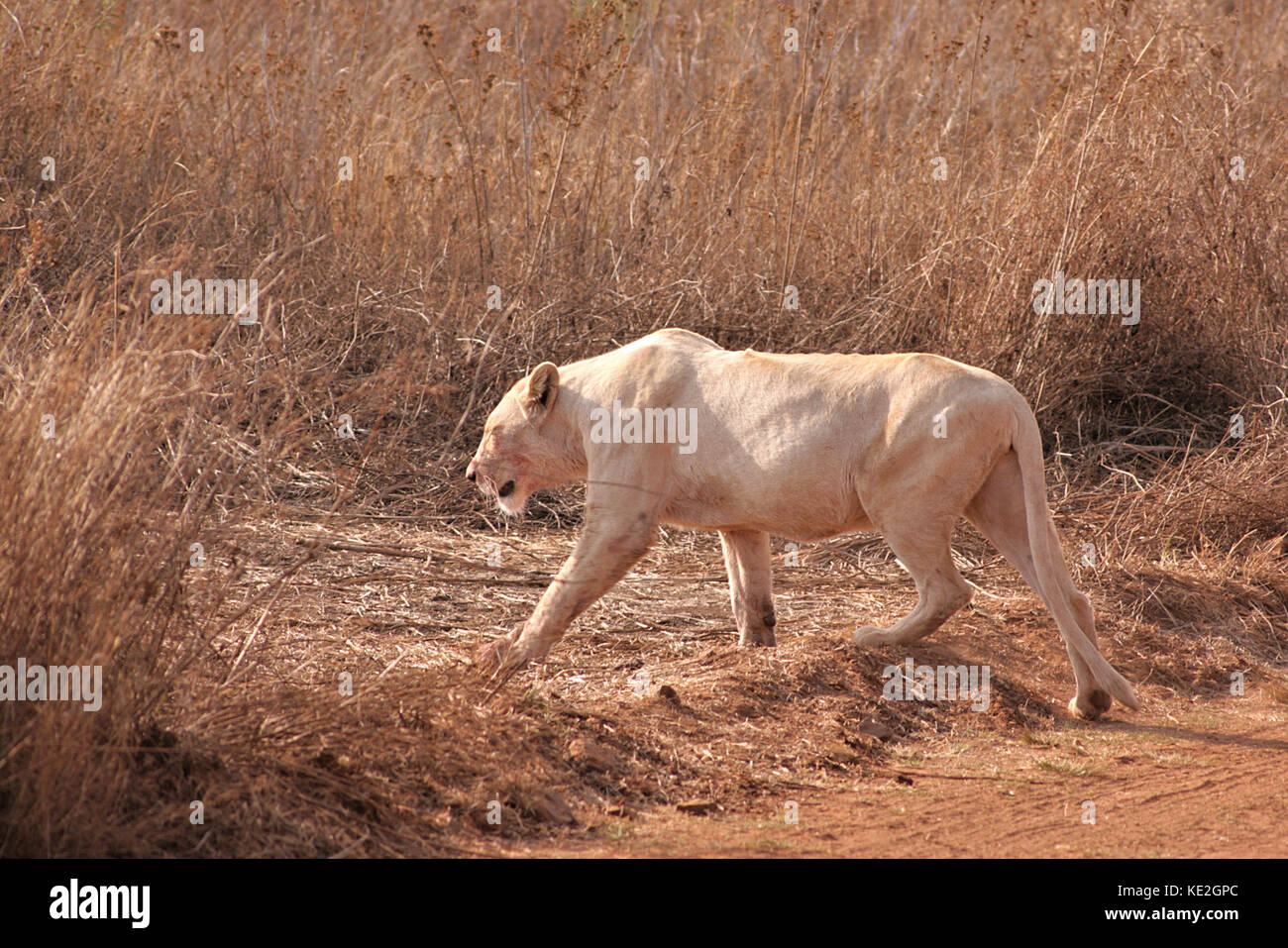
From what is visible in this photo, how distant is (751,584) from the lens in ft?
22.1

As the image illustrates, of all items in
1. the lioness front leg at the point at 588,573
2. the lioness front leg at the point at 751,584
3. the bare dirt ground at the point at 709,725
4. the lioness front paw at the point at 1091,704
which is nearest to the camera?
the bare dirt ground at the point at 709,725

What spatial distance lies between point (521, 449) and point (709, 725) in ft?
5.58

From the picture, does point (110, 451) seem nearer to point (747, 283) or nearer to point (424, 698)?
point (424, 698)

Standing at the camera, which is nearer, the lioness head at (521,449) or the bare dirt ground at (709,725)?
the bare dirt ground at (709,725)

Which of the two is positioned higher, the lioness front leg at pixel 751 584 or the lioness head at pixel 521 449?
the lioness head at pixel 521 449

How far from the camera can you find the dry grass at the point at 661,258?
23.3 feet

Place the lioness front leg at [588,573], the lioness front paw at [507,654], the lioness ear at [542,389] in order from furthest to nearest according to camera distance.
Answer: the lioness ear at [542,389] < the lioness front leg at [588,573] < the lioness front paw at [507,654]

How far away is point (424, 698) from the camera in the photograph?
5043mm

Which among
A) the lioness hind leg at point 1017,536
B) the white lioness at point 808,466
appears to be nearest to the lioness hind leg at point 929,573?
the white lioness at point 808,466

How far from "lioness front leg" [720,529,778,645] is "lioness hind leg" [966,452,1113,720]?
99 cm

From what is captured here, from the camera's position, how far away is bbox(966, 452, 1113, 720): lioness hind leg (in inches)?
242

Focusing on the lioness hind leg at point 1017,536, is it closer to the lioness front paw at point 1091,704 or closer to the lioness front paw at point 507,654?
the lioness front paw at point 1091,704

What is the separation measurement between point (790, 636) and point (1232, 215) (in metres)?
4.81

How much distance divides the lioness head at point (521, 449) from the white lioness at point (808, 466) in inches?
1.0
